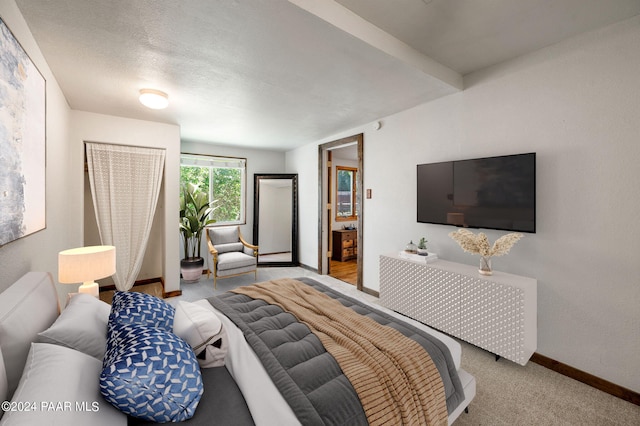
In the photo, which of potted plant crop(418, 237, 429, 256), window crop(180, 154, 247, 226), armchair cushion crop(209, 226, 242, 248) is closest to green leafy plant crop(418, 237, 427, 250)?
potted plant crop(418, 237, 429, 256)

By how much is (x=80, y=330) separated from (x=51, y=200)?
173cm

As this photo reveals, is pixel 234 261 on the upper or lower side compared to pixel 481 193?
lower

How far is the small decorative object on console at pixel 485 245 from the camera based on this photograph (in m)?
2.22

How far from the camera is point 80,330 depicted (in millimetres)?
1196

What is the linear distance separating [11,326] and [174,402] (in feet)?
2.24

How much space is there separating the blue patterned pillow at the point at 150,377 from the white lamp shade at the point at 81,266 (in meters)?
1.25

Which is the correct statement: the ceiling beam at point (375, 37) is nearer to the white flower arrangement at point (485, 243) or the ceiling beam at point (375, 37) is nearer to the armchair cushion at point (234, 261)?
the white flower arrangement at point (485, 243)

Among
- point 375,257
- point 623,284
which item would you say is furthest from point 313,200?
point 623,284

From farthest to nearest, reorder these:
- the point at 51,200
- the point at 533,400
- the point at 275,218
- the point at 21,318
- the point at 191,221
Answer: the point at 275,218
the point at 191,221
the point at 51,200
the point at 533,400
the point at 21,318

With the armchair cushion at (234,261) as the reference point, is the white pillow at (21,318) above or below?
above

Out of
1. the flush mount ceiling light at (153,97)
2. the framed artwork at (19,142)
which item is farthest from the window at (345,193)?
the framed artwork at (19,142)

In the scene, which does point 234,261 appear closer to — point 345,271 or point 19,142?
point 345,271

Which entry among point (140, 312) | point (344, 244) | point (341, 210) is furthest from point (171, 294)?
point (341, 210)

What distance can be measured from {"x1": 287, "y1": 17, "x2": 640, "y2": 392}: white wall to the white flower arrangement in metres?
0.31
